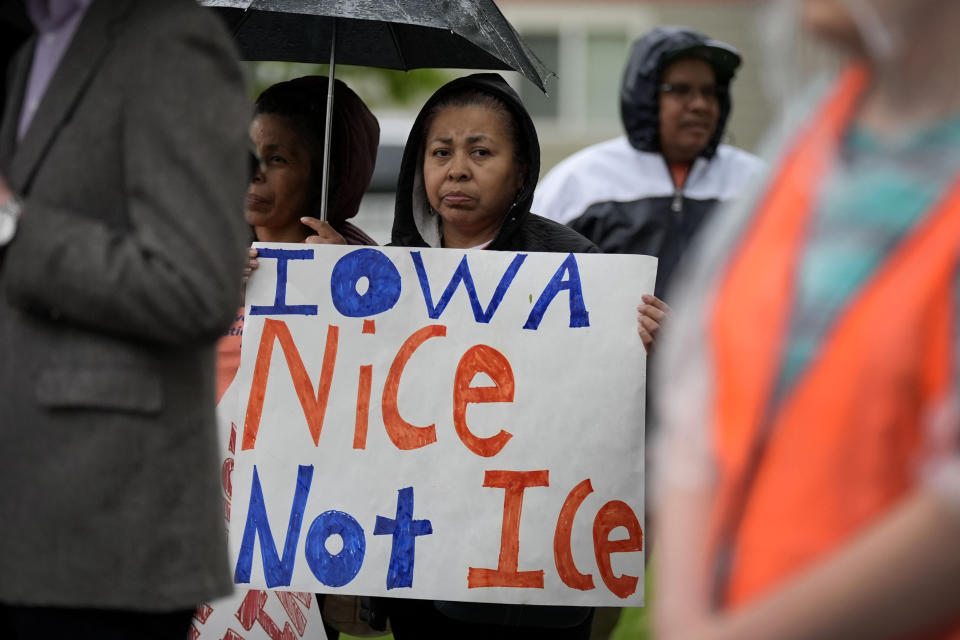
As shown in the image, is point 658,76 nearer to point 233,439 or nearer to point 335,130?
point 335,130

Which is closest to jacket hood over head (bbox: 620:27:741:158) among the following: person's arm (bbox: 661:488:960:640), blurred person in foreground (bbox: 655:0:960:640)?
blurred person in foreground (bbox: 655:0:960:640)

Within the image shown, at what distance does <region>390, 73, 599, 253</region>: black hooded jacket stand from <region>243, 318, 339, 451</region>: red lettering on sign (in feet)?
1.50

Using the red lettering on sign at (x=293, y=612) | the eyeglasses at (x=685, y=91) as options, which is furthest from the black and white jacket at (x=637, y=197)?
the red lettering on sign at (x=293, y=612)

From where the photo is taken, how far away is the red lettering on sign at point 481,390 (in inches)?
132

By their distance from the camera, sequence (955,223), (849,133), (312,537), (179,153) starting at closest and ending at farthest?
(955,223) → (849,133) → (179,153) → (312,537)

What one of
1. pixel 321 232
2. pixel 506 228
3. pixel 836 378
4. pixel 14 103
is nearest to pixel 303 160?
pixel 321 232

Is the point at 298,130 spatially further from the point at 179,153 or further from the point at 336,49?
the point at 179,153

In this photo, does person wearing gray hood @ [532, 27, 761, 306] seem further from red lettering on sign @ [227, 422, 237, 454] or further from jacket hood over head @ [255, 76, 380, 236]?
red lettering on sign @ [227, 422, 237, 454]

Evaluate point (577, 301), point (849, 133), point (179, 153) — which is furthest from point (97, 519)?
point (577, 301)

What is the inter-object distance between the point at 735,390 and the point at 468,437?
6.96 ft

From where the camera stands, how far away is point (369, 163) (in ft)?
13.6

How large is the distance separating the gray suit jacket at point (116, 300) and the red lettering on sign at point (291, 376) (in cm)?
138

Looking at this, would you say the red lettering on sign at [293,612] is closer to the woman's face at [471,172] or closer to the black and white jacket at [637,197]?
the woman's face at [471,172]

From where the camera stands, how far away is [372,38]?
4.24 meters
